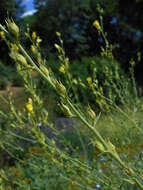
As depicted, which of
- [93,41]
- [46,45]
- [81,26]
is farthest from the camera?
[81,26]

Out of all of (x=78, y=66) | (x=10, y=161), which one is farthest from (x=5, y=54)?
(x=78, y=66)

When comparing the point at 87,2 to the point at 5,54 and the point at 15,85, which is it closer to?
the point at 15,85

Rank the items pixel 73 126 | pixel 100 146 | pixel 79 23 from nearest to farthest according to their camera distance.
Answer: pixel 100 146 → pixel 73 126 → pixel 79 23

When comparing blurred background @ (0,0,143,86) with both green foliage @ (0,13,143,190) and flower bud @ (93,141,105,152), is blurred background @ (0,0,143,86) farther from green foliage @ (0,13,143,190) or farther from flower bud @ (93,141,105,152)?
flower bud @ (93,141,105,152)

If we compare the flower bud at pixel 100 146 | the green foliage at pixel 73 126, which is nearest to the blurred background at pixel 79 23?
the green foliage at pixel 73 126

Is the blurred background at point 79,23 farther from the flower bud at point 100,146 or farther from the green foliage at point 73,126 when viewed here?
the flower bud at point 100,146

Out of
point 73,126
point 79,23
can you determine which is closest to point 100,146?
point 73,126

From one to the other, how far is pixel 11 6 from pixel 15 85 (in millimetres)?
3312

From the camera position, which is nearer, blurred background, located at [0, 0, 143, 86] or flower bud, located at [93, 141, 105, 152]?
A: flower bud, located at [93, 141, 105, 152]

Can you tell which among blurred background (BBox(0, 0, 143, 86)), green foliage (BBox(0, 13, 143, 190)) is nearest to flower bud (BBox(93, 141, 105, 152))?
green foliage (BBox(0, 13, 143, 190))

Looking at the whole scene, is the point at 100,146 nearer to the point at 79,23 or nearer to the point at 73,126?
the point at 73,126

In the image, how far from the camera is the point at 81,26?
9.54 feet

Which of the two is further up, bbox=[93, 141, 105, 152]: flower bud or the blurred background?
the blurred background

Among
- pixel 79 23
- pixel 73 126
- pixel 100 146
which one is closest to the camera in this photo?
pixel 100 146
